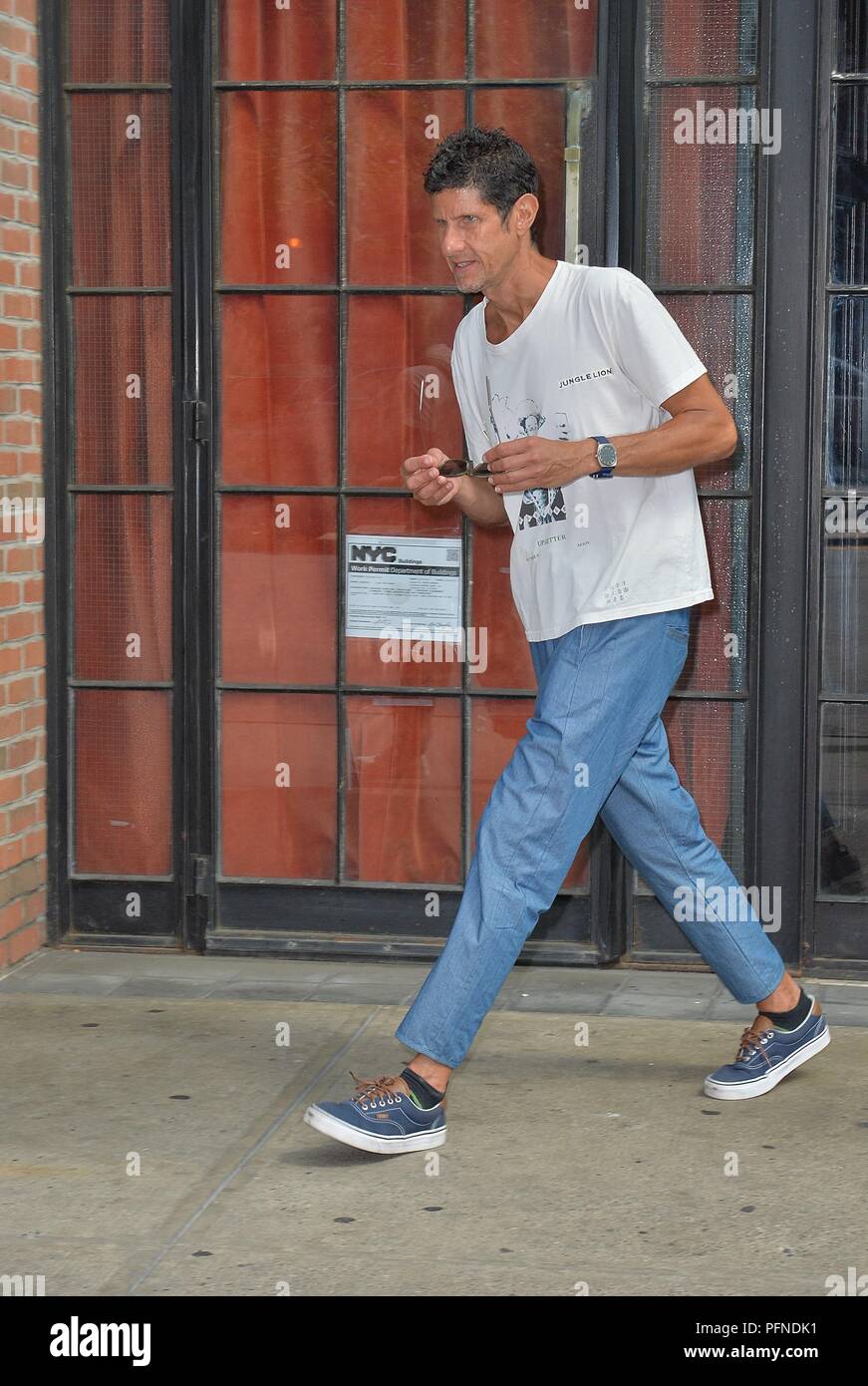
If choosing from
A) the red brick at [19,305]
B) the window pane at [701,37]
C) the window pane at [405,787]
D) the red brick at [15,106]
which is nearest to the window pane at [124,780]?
the window pane at [405,787]

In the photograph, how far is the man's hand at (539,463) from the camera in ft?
11.6

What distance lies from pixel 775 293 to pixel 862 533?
67cm

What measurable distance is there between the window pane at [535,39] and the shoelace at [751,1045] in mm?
2534

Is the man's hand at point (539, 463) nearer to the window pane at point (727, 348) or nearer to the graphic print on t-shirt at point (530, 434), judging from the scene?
the graphic print on t-shirt at point (530, 434)

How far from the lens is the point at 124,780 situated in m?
5.30

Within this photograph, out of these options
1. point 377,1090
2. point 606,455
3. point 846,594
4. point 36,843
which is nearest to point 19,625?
point 36,843

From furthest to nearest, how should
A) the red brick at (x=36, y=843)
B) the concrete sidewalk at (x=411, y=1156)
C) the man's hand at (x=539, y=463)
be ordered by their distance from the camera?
the red brick at (x=36, y=843) < the man's hand at (x=539, y=463) < the concrete sidewalk at (x=411, y=1156)

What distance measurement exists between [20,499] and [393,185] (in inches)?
52.4

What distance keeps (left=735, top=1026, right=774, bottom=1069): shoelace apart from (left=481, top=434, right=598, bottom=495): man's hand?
1.33 meters

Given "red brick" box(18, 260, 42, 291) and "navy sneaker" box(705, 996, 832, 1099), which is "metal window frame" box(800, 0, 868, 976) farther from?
"red brick" box(18, 260, 42, 291)

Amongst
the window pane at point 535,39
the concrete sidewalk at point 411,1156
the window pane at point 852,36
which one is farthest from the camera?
the window pane at point 535,39

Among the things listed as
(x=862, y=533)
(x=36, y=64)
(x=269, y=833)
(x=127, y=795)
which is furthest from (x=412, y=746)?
(x=36, y=64)

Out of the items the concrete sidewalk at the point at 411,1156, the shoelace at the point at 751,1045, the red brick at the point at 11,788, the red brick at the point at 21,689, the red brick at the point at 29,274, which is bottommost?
the concrete sidewalk at the point at 411,1156

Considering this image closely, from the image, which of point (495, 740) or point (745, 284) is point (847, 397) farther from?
point (495, 740)
